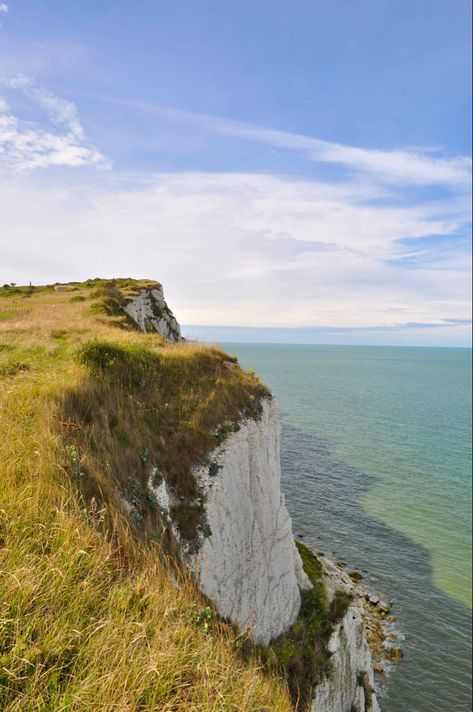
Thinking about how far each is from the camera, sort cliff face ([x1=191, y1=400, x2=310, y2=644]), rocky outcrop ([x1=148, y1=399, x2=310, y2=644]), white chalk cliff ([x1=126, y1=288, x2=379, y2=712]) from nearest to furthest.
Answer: rocky outcrop ([x1=148, y1=399, x2=310, y2=644]) < white chalk cliff ([x1=126, y1=288, x2=379, y2=712]) < cliff face ([x1=191, y1=400, x2=310, y2=644])

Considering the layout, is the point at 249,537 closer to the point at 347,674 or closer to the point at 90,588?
the point at 347,674

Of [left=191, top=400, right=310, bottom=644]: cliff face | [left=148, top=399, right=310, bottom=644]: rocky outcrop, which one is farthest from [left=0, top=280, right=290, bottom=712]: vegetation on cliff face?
[left=191, top=400, right=310, bottom=644]: cliff face

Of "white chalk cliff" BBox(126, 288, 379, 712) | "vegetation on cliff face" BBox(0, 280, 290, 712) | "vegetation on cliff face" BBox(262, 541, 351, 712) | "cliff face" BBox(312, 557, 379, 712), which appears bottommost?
"cliff face" BBox(312, 557, 379, 712)

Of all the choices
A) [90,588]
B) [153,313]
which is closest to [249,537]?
[90,588]

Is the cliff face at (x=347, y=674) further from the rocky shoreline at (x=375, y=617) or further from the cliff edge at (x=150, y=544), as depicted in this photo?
the rocky shoreline at (x=375, y=617)

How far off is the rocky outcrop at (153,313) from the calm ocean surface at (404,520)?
25847mm

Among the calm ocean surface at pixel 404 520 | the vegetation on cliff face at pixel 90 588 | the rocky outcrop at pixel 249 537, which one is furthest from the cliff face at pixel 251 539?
the calm ocean surface at pixel 404 520

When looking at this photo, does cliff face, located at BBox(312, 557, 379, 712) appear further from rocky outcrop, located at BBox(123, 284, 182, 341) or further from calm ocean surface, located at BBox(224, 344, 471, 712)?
rocky outcrop, located at BBox(123, 284, 182, 341)

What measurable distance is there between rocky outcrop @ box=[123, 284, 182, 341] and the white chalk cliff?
1167 inches

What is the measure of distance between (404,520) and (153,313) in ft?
134

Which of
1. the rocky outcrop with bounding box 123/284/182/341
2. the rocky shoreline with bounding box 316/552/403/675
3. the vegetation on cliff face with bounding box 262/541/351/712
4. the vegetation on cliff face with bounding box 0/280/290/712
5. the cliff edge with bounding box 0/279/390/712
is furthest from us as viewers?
the rocky outcrop with bounding box 123/284/182/341

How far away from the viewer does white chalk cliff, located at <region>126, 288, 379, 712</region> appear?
1382 cm

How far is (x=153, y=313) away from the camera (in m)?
53.4

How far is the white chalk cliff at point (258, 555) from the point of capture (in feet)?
45.3
